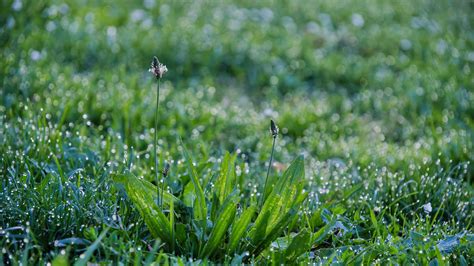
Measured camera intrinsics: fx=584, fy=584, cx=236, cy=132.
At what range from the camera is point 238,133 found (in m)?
3.94

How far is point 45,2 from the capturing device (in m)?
4.90

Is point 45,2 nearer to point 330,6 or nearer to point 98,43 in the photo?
point 98,43

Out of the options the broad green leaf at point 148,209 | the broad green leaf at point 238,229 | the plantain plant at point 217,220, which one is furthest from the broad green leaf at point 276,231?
the broad green leaf at point 148,209

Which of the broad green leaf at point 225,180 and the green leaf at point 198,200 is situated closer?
the green leaf at point 198,200

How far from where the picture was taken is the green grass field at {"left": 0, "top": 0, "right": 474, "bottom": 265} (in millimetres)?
2336

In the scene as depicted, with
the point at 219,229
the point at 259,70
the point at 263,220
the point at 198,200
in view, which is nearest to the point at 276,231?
the point at 263,220

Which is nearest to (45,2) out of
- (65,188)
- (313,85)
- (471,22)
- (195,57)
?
(195,57)

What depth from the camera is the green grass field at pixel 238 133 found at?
2336 millimetres

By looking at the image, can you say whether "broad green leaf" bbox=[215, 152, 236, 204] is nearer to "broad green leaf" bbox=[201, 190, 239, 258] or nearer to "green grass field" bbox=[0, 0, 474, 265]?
"green grass field" bbox=[0, 0, 474, 265]

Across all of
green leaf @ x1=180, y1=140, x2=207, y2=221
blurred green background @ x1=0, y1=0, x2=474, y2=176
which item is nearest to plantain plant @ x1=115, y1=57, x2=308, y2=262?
green leaf @ x1=180, y1=140, x2=207, y2=221

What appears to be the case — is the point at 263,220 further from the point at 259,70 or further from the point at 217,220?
the point at 259,70

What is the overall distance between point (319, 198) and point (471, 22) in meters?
4.46

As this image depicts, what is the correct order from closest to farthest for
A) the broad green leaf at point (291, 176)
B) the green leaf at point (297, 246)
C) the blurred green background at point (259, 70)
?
the green leaf at point (297, 246) → the broad green leaf at point (291, 176) → the blurred green background at point (259, 70)

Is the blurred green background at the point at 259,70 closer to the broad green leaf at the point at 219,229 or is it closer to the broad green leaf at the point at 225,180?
the broad green leaf at the point at 225,180
